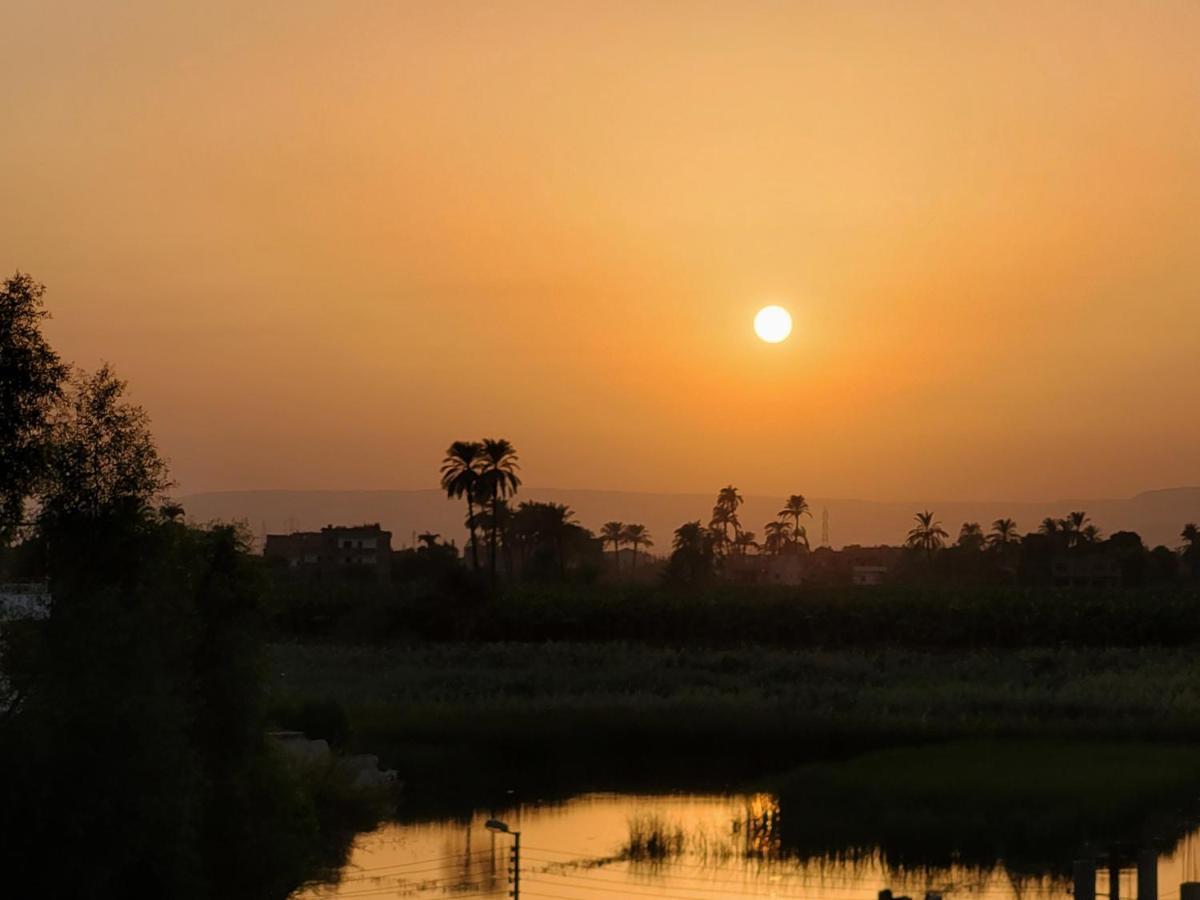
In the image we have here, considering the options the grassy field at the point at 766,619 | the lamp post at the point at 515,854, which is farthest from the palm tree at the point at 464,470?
the lamp post at the point at 515,854

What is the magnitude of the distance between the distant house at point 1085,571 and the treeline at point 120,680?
158164mm

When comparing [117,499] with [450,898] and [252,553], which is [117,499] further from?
[450,898]

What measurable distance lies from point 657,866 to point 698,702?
34365mm

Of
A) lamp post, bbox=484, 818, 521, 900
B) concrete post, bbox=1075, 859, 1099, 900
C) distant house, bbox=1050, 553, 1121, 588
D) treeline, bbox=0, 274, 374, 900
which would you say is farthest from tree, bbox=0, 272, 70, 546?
distant house, bbox=1050, 553, 1121, 588

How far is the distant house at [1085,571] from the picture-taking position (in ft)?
600

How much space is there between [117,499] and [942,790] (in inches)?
1107

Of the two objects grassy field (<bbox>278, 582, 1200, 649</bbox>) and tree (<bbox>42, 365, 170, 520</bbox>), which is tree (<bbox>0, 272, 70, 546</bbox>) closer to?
tree (<bbox>42, 365, 170, 520</bbox>)

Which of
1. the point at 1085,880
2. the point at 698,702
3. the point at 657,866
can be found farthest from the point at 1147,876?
the point at 698,702

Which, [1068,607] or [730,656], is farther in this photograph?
[1068,607]

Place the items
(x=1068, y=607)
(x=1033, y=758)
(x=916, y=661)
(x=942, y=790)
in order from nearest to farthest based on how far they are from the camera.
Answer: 1. (x=942, y=790)
2. (x=1033, y=758)
3. (x=916, y=661)
4. (x=1068, y=607)

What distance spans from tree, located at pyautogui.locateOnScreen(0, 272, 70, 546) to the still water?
12563 mm

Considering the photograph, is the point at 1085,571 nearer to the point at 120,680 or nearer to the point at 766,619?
the point at 766,619

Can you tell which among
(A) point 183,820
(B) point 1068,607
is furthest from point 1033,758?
(B) point 1068,607

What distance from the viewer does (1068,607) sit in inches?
4200
